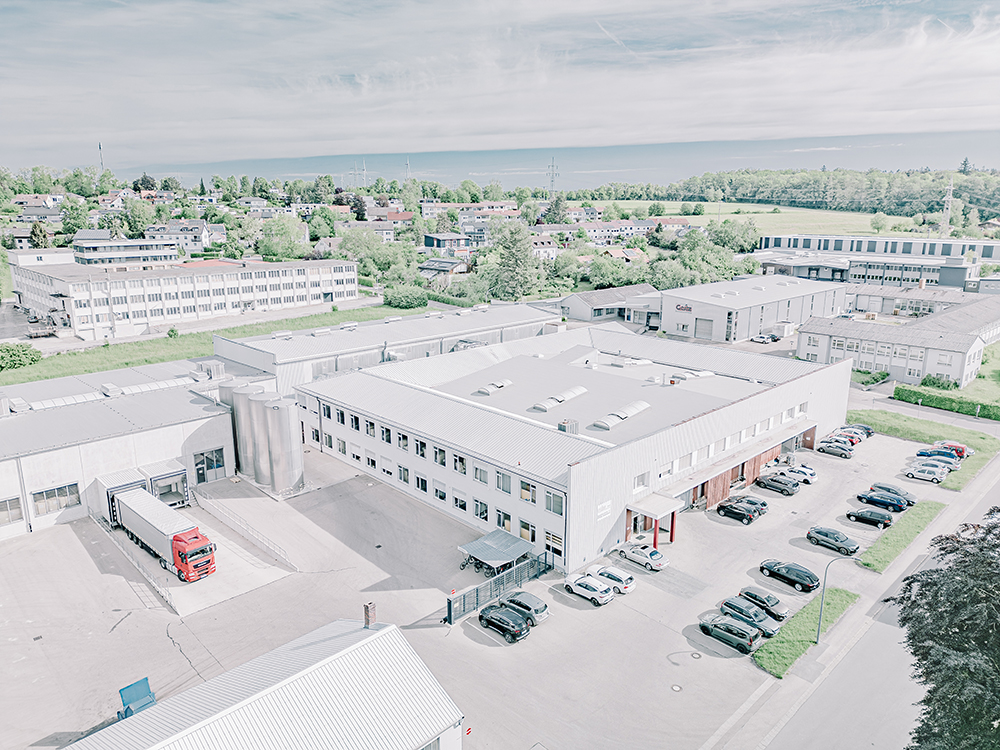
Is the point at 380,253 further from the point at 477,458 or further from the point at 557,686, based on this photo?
the point at 557,686

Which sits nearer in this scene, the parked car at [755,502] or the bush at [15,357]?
the parked car at [755,502]

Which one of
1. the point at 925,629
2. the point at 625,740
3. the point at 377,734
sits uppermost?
the point at 925,629

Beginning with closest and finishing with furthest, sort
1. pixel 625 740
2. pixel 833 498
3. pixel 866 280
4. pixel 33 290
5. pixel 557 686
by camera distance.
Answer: pixel 625 740
pixel 557 686
pixel 833 498
pixel 33 290
pixel 866 280

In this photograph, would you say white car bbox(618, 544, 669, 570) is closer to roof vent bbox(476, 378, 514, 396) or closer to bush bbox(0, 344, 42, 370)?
roof vent bbox(476, 378, 514, 396)

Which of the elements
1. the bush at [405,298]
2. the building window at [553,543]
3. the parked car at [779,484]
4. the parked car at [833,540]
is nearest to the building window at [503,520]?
the building window at [553,543]

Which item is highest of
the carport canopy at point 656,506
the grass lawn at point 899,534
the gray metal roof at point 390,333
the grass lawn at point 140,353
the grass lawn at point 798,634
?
the gray metal roof at point 390,333

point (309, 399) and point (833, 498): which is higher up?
point (309, 399)

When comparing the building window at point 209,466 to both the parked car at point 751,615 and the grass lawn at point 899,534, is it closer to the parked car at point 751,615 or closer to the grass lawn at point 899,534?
the parked car at point 751,615

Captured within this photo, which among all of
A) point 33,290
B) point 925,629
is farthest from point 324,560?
point 33,290
